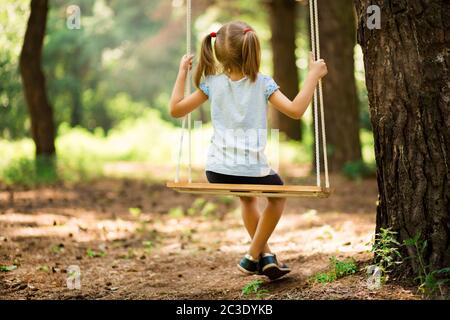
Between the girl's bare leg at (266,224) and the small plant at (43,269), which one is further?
the small plant at (43,269)

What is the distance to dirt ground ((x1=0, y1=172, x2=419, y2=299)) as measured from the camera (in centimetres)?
423

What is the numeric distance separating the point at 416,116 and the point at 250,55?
39.8 inches

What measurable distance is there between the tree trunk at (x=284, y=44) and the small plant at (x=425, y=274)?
11.1m

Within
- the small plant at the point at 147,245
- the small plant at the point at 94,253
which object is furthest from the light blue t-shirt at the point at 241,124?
the small plant at the point at 147,245

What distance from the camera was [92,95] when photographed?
28.0m

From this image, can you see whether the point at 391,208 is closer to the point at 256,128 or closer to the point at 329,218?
the point at 256,128

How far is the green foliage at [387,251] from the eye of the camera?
3.72m

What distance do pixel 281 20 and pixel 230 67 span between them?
1105 centimetres

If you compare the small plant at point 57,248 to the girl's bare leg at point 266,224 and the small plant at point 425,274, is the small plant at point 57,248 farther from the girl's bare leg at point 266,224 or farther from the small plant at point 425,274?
the small plant at point 425,274

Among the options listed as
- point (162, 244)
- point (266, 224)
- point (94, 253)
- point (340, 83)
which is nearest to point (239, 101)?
point (266, 224)

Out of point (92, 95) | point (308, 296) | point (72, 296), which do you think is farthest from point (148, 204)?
point (92, 95)

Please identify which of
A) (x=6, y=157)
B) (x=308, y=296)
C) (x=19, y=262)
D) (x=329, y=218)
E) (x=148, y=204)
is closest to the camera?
(x=308, y=296)

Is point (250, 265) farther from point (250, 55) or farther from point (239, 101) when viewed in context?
point (250, 55)

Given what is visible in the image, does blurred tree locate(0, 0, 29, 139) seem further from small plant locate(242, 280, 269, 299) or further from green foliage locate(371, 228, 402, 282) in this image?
green foliage locate(371, 228, 402, 282)
